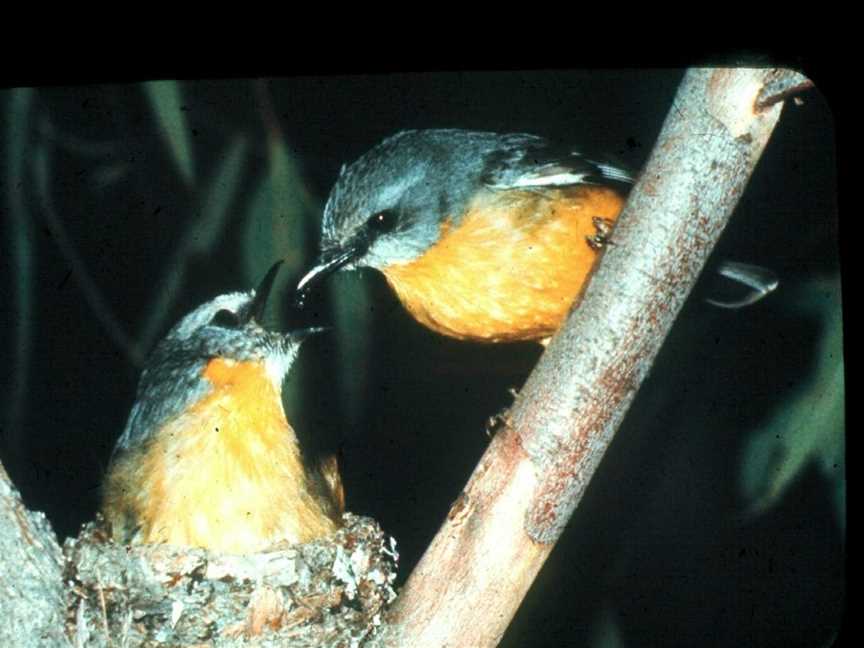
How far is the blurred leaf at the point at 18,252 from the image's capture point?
196cm

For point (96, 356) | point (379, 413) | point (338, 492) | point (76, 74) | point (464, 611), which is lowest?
point (464, 611)

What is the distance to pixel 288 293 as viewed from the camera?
204 centimetres

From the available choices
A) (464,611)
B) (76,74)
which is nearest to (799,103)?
(464,611)

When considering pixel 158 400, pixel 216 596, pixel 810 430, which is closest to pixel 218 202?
pixel 158 400

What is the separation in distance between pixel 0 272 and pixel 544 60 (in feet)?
3.93

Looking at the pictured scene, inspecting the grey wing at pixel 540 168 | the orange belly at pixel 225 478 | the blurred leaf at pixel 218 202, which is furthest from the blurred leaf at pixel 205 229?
the grey wing at pixel 540 168

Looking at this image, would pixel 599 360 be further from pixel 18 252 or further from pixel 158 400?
pixel 18 252

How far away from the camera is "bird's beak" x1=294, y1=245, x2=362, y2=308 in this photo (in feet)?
6.45

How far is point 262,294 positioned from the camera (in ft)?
6.57

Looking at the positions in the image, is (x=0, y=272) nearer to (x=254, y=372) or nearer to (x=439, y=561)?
(x=254, y=372)

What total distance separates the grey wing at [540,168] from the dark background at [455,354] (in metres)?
0.04

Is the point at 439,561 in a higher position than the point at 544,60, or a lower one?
lower

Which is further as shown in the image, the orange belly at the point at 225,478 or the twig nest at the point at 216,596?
the orange belly at the point at 225,478

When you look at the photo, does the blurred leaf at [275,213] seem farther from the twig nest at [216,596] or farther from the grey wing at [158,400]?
the twig nest at [216,596]
